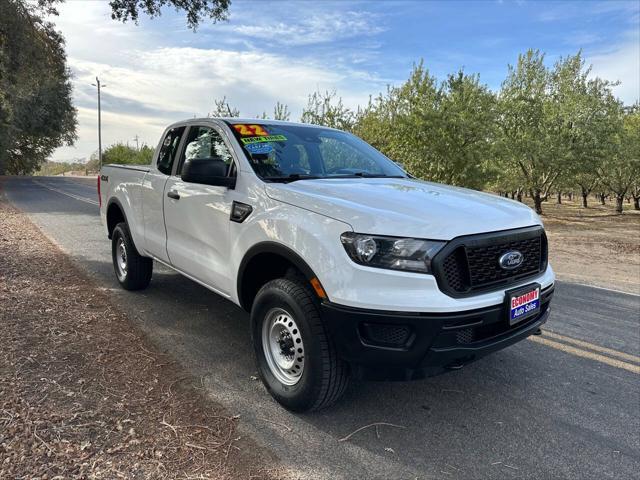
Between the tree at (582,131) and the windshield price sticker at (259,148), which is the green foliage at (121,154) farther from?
the windshield price sticker at (259,148)

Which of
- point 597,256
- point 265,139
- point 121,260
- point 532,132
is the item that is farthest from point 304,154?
point 532,132

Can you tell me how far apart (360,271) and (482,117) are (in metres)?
18.3

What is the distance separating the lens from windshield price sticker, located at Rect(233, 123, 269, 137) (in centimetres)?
382

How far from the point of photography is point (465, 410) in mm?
3201

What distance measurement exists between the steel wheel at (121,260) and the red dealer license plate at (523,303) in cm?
455

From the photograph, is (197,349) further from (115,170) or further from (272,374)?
(115,170)

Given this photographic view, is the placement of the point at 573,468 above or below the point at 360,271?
below

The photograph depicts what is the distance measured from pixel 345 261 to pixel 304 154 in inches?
61.9

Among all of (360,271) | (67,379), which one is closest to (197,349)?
(67,379)

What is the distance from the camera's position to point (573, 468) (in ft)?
8.57

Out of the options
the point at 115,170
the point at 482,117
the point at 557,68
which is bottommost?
the point at 115,170

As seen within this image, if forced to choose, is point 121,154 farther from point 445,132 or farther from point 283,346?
point 283,346

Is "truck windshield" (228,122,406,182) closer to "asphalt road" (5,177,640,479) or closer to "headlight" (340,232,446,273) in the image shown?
"headlight" (340,232,446,273)

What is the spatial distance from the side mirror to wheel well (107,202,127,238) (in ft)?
9.55
